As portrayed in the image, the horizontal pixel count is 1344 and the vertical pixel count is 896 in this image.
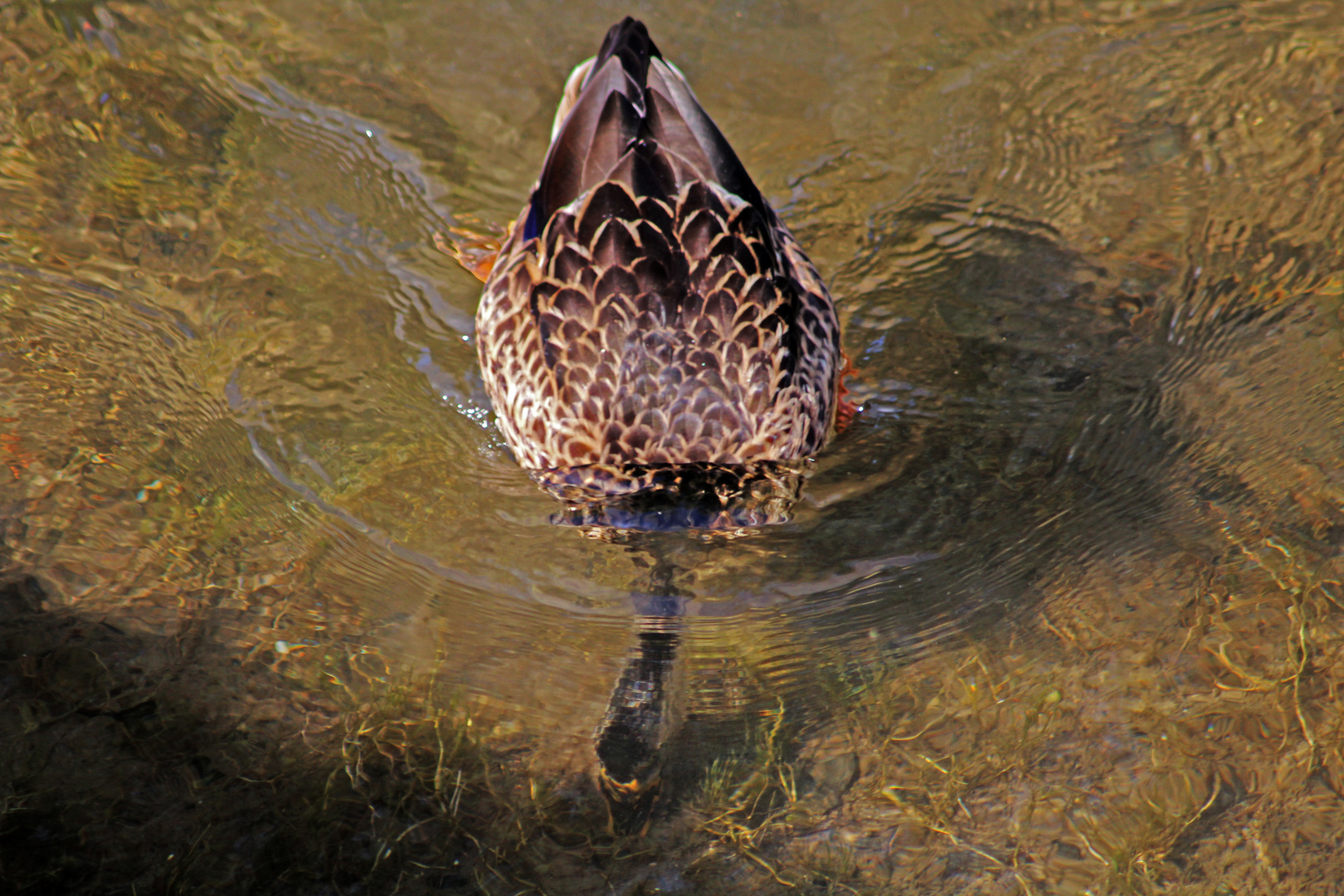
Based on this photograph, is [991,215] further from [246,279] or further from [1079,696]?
[246,279]

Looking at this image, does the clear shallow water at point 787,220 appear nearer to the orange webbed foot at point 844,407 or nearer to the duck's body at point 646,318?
the orange webbed foot at point 844,407

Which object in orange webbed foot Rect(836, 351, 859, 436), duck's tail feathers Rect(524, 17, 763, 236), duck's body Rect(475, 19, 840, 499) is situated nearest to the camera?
duck's body Rect(475, 19, 840, 499)

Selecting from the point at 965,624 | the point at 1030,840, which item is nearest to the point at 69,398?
the point at 965,624

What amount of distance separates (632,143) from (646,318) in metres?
0.66

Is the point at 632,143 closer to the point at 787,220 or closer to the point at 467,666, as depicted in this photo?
the point at 787,220

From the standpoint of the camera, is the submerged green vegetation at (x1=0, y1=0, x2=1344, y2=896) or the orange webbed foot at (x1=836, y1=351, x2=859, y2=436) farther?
the orange webbed foot at (x1=836, y1=351, x2=859, y2=436)

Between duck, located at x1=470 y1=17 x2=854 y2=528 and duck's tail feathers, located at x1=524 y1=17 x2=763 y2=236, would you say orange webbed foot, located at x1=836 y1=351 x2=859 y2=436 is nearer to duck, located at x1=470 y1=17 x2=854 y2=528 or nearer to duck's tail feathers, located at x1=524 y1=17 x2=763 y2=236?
duck, located at x1=470 y1=17 x2=854 y2=528

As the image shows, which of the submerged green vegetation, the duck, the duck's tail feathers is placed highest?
the duck's tail feathers

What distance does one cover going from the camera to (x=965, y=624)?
146 inches

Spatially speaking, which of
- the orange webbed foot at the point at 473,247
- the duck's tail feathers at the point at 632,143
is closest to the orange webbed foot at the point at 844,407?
the duck's tail feathers at the point at 632,143

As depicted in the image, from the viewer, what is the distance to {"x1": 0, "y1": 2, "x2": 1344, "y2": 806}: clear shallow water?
374cm

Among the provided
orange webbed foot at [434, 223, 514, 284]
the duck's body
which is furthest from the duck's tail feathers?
orange webbed foot at [434, 223, 514, 284]

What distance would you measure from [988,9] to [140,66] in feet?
15.3

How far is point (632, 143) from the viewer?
3826 mm
